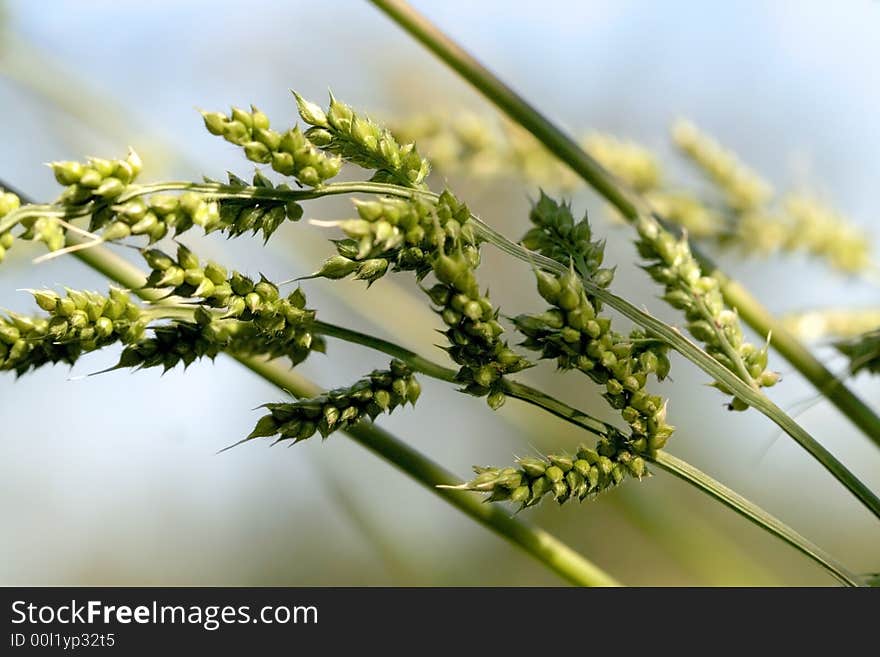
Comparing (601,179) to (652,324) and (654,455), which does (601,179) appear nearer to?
(652,324)

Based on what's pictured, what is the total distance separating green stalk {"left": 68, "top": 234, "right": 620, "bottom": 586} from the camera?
1.21m

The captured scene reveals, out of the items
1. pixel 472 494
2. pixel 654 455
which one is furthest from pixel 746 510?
pixel 472 494

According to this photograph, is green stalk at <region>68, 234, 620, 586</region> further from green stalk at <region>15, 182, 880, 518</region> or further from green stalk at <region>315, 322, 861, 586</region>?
green stalk at <region>15, 182, 880, 518</region>

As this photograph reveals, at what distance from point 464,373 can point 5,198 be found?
458 millimetres

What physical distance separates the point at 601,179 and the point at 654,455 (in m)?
0.51

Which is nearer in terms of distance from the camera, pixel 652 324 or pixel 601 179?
pixel 652 324

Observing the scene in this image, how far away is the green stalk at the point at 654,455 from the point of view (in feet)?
3.26

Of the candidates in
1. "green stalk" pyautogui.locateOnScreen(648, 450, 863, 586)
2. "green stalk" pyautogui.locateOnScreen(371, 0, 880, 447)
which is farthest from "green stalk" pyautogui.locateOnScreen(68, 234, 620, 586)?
"green stalk" pyautogui.locateOnScreen(371, 0, 880, 447)

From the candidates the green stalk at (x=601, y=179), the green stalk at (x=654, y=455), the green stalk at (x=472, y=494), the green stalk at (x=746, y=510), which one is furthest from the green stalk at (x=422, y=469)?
the green stalk at (x=601, y=179)

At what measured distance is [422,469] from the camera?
1.28m

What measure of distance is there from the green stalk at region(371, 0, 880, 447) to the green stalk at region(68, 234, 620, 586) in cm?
43

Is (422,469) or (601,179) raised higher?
(601,179)

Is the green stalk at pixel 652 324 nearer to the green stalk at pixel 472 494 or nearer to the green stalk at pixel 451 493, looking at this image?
the green stalk at pixel 472 494

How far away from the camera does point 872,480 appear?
228 centimetres
